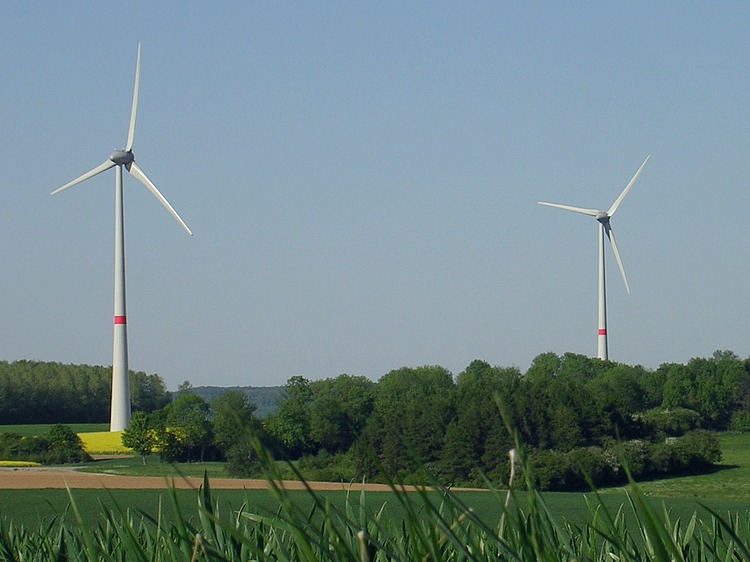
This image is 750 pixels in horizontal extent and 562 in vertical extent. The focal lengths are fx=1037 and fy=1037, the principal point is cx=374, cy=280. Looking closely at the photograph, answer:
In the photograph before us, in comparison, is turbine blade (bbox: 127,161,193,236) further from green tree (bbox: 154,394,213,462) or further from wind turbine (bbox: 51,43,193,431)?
green tree (bbox: 154,394,213,462)

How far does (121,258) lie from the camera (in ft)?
246

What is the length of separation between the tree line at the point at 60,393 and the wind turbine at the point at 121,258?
44366 mm

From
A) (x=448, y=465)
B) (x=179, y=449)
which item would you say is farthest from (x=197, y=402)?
(x=448, y=465)

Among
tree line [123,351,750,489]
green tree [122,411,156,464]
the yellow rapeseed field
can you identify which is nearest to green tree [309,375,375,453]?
tree line [123,351,750,489]

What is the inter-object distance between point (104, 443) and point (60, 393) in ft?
159

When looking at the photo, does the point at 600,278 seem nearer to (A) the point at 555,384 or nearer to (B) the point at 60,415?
(A) the point at 555,384

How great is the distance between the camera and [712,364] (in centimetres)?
12238

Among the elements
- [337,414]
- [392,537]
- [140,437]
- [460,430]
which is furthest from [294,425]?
[392,537]

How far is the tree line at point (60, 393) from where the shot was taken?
128750 mm

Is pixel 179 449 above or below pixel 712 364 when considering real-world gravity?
below

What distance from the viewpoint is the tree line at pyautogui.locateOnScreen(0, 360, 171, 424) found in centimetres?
12875

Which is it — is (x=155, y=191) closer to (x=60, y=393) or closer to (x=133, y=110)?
(x=133, y=110)

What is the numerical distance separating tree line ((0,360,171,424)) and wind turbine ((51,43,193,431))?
44.4m

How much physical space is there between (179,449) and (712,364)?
7206 centimetres
